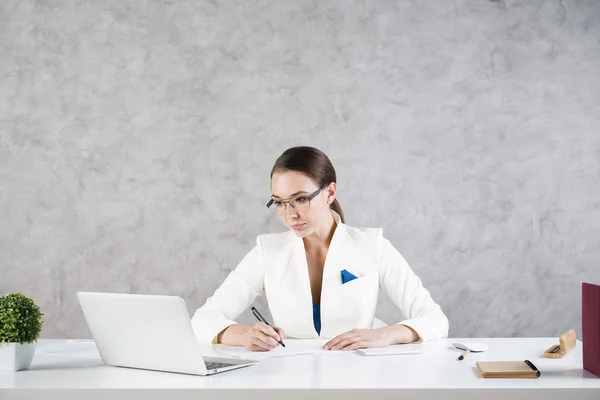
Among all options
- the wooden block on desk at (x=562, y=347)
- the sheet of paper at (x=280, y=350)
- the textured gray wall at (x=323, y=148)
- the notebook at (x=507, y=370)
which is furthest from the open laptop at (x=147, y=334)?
the textured gray wall at (x=323, y=148)

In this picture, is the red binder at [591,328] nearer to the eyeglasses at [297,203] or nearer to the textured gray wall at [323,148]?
the eyeglasses at [297,203]

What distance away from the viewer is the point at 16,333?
1.73 metres

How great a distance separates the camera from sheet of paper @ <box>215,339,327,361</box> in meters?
1.91

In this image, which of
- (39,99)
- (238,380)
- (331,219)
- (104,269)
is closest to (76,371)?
(238,380)

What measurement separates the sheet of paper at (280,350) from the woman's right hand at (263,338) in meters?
0.02

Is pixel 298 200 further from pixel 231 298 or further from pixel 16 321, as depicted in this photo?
pixel 16 321

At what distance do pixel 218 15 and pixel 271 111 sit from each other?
628mm

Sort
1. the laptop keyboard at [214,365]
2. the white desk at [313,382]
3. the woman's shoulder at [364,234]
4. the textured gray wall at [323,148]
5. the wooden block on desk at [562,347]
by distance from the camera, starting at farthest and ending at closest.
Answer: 1. the textured gray wall at [323,148]
2. the woman's shoulder at [364,234]
3. the wooden block on desk at [562,347]
4. the laptop keyboard at [214,365]
5. the white desk at [313,382]

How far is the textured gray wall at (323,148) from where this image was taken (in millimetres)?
3902

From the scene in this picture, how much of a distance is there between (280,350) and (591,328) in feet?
2.77

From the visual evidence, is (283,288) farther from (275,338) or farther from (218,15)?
(218,15)

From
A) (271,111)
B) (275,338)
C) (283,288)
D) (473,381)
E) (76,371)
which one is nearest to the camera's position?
(473,381)

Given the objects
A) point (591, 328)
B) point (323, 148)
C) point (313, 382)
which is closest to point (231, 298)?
point (313, 382)

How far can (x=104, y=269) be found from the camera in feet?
12.8
